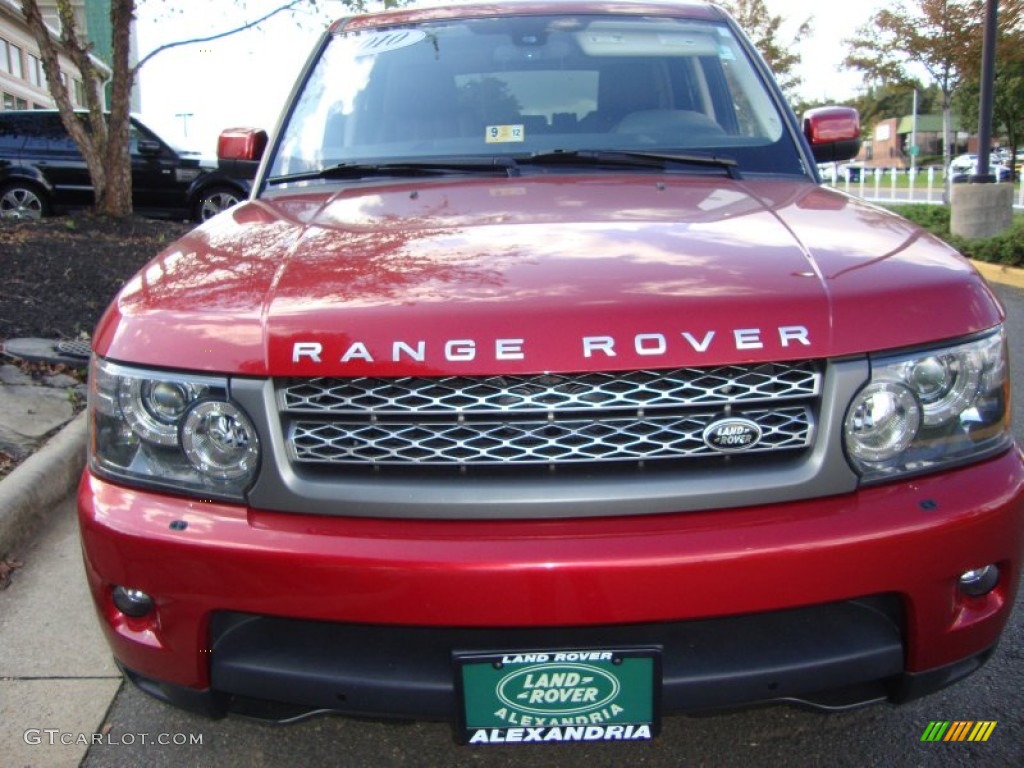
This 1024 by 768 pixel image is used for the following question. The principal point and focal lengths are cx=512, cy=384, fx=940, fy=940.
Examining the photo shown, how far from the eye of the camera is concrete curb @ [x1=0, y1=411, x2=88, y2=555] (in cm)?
326

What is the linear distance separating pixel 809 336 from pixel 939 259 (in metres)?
0.47

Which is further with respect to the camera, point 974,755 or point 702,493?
point 974,755

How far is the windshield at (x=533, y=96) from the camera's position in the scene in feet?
9.41

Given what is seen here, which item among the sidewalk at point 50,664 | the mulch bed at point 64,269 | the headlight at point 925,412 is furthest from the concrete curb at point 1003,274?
the sidewalk at point 50,664

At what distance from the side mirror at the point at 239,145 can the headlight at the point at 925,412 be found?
246cm

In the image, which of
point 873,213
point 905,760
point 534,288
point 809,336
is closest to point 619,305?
point 534,288

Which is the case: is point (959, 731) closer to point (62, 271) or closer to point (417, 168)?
point (417, 168)

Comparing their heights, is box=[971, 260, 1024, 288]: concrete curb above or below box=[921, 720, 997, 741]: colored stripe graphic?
above

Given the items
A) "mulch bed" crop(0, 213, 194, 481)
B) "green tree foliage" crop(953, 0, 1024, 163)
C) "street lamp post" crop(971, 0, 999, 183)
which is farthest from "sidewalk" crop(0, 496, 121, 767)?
"green tree foliage" crop(953, 0, 1024, 163)

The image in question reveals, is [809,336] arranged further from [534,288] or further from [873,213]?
[873,213]

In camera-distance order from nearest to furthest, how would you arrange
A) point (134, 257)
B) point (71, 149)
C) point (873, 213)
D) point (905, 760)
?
point (905, 760), point (873, 213), point (134, 257), point (71, 149)

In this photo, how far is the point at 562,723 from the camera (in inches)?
66.6

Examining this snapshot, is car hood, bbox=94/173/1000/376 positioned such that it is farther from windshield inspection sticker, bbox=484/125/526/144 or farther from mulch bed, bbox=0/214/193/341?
mulch bed, bbox=0/214/193/341

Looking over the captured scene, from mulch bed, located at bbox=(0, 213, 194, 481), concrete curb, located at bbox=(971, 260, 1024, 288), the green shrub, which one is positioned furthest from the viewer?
the green shrub
